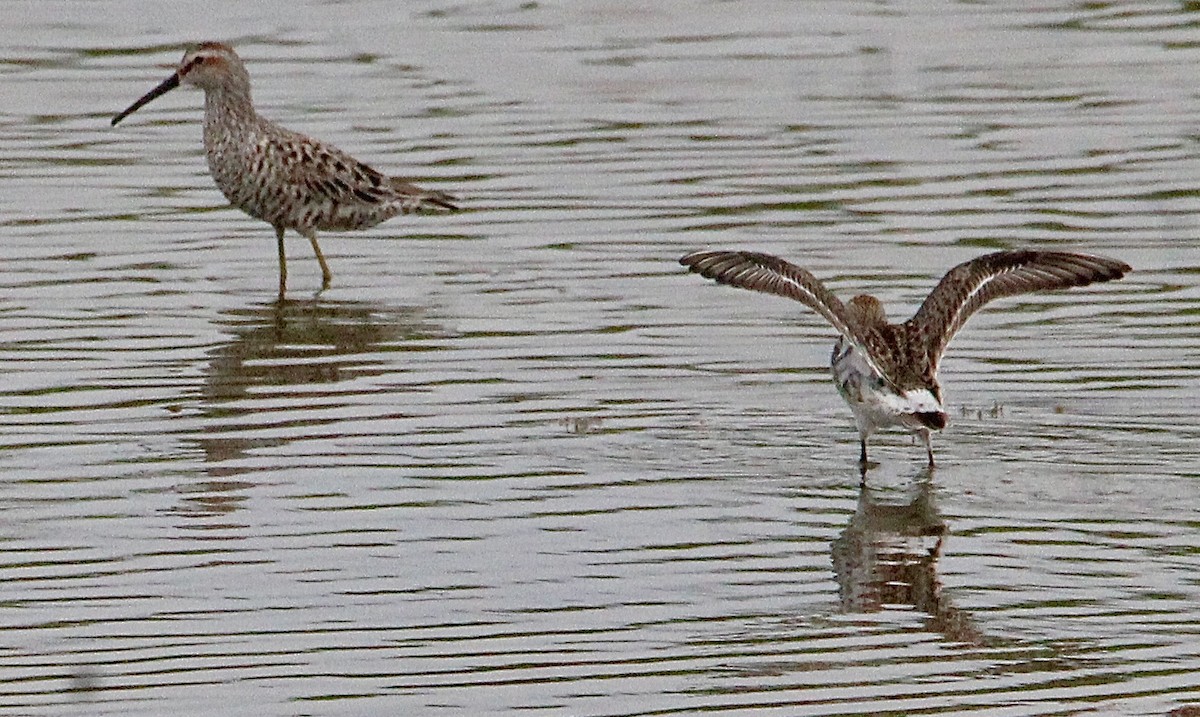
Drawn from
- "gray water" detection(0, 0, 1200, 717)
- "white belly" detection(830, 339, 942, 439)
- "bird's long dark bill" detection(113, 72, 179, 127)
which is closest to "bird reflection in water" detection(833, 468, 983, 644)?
"gray water" detection(0, 0, 1200, 717)

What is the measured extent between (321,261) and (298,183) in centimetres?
60

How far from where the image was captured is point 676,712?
762cm

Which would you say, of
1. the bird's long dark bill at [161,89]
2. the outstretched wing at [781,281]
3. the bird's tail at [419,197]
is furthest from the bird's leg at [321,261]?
the outstretched wing at [781,281]

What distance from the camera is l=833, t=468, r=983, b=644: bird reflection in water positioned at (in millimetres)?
8719

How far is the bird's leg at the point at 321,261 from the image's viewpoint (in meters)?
15.0

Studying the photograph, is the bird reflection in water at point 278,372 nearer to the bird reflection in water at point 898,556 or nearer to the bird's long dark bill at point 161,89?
the bird reflection in water at point 898,556

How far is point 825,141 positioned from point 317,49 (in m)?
4.80

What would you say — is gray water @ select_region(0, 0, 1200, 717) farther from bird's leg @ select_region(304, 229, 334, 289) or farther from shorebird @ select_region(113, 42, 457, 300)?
shorebird @ select_region(113, 42, 457, 300)

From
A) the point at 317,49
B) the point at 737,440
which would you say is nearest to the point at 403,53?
the point at 317,49

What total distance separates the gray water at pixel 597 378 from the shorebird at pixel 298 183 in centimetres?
31

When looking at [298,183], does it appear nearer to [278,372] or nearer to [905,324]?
[278,372]

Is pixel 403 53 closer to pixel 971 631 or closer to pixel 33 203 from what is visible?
pixel 33 203

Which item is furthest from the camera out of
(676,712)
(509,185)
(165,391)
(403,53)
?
(403,53)

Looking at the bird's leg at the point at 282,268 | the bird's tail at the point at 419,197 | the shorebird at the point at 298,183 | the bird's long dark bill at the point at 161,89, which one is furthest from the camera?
the bird's long dark bill at the point at 161,89
